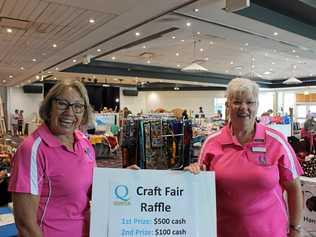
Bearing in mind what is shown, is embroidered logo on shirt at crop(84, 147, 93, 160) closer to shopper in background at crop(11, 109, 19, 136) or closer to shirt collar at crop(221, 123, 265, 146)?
shirt collar at crop(221, 123, 265, 146)

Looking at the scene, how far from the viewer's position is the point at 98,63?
48.6 ft

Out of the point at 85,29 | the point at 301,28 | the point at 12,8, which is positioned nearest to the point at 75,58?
the point at 85,29

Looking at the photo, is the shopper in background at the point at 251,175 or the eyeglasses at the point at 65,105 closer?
the eyeglasses at the point at 65,105

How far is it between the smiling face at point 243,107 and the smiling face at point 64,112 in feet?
2.73

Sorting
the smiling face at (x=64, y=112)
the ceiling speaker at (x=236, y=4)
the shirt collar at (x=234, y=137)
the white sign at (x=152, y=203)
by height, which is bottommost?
the white sign at (x=152, y=203)

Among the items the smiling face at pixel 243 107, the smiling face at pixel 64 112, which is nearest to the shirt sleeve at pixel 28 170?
the smiling face at pixel 64 112

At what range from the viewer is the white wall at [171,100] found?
83.6ft

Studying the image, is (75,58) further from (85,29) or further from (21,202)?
(21,202)

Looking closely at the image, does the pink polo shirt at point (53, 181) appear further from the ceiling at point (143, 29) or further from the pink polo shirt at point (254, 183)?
the ceiling at point (143, 29)

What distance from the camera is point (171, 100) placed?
26156 mm

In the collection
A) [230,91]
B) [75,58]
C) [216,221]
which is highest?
[75,58]

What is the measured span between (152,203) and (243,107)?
27.4 inches

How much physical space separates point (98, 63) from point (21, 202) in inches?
540

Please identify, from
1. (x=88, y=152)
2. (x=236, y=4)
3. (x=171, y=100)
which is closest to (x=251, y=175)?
(x=88, y=152)
